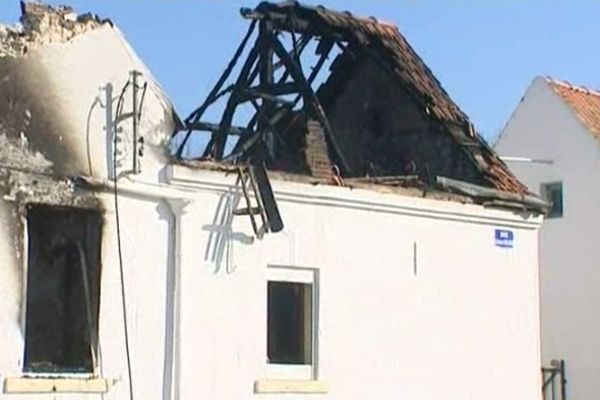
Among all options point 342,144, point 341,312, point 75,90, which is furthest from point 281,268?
point 342,144

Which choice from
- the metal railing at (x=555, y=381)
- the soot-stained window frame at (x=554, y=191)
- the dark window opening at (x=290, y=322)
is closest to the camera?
the dark window opening at (x=290, y=322)

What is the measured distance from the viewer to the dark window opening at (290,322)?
14.7 meters

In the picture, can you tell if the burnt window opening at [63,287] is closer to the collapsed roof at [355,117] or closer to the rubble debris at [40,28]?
the rubble debris at [40,28]

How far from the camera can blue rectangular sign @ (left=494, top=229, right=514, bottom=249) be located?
17.1m

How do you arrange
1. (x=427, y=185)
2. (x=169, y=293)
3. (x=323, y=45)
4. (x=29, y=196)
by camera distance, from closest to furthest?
(x=29, y=196) → (x=169, y=293) → (x=427, y=185) → (x=323, y=45)

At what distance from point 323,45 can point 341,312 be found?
5437 millimetres

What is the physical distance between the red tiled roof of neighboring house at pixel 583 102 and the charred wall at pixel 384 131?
7028 mm

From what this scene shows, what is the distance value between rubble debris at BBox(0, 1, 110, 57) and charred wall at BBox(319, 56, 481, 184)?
17.1ft

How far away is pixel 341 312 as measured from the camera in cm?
1512

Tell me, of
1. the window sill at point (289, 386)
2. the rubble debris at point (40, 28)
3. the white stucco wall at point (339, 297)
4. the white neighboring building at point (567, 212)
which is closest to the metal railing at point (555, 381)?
the white neighboring building at point (567, 212)

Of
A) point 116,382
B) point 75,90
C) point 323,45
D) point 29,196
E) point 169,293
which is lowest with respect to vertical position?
point 116,382

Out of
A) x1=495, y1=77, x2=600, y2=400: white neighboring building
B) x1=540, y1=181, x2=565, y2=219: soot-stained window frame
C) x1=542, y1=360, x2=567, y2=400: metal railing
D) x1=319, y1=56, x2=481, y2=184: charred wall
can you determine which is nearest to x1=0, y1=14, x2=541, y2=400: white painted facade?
x1=319, y1=56, x2=481, y2=184: charred wall

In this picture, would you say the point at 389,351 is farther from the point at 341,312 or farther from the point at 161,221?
the point at 161,221

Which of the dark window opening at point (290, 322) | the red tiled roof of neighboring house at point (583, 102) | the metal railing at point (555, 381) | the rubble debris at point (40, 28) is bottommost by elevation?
the metal railing at point (555, 381)
